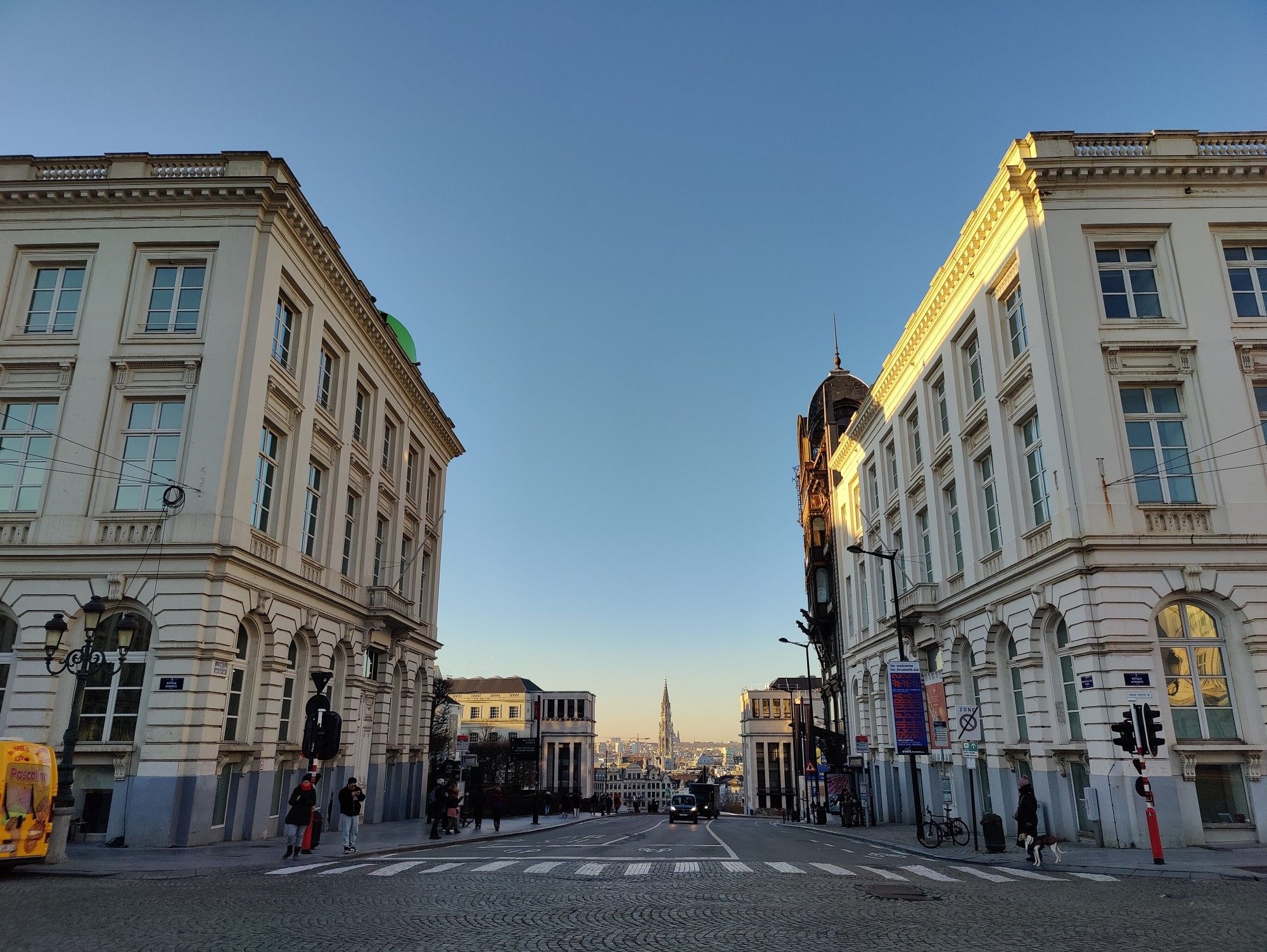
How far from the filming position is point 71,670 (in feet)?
67.1

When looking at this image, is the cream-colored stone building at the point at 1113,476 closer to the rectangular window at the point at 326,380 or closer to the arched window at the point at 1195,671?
the arched window at the point at 1195,671

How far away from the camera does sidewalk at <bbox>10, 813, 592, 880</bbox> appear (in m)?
15.5

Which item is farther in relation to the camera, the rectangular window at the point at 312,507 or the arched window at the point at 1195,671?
the rectangular window at the point at 312,507

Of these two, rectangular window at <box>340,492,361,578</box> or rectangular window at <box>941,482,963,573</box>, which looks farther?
rectangular window at <box>340,492,361,578</box>

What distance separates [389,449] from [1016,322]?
25.3m

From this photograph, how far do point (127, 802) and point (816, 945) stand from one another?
59.2 feet

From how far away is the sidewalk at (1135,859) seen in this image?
15.4m

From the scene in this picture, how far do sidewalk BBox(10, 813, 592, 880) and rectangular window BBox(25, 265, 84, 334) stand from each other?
1410cm

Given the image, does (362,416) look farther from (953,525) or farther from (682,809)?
(682,809)

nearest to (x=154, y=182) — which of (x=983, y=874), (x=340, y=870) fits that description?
(x=340, y=870)

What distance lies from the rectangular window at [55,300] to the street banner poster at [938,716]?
26649mm

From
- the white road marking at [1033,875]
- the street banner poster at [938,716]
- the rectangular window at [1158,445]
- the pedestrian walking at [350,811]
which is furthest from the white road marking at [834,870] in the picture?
the rectangular window at [1158,445]

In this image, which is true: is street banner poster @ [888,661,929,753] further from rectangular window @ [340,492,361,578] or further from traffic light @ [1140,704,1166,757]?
rectangular window @ [340,492,361,578]

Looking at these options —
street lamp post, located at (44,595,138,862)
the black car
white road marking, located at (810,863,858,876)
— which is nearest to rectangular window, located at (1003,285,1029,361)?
white road marking, located at (810,863,858,876)
